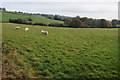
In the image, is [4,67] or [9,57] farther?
[9,57]

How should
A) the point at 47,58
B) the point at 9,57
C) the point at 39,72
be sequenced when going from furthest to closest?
1. the point at 47,58
2. the point at 9,57
3. the point at 39,72

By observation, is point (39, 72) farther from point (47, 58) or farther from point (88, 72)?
point (88, 72)

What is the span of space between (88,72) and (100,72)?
2.58 feet

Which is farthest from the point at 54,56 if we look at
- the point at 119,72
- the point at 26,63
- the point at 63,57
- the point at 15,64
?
the point at 119,72

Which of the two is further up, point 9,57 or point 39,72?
point 9,57

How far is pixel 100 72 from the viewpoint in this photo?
8.81 meters

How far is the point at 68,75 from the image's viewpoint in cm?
827

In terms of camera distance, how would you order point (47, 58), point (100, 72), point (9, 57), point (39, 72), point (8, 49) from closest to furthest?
1. point (39, 72)
2. point (100, 72)
3. point (9, 57)
4. point (47, 58)
5. point (8, 49)

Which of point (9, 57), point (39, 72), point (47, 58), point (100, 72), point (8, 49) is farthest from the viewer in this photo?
point (8, 49)

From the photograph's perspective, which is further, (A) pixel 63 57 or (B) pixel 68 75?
(A) pixel 63 57

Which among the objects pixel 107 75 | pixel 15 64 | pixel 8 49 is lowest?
pixel 107 75

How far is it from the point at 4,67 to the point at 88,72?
518cm

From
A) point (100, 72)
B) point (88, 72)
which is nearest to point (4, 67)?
point (88, 72)

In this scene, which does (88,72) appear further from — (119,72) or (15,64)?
(15,64)
